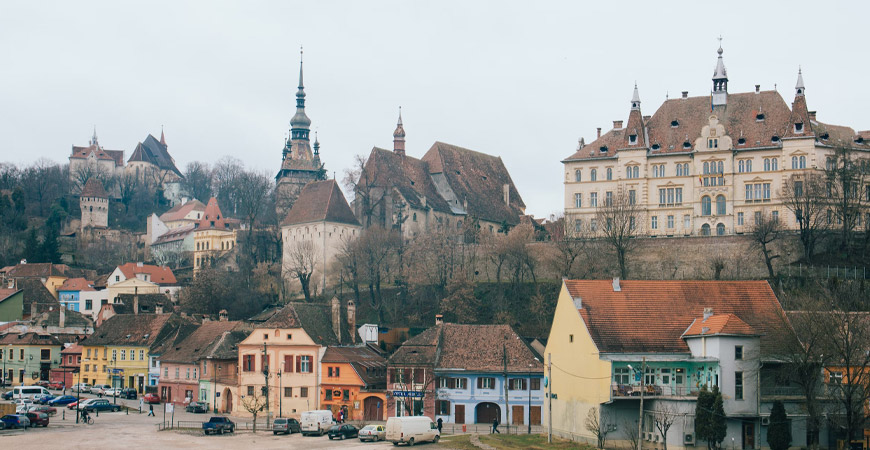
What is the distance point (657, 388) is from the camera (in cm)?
5366

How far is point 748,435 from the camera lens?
52.4 metres

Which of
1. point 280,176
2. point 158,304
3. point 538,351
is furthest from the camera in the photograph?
point 280,176

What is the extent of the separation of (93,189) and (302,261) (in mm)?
74361

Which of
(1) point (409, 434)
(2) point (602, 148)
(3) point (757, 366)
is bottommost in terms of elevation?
(1) point (409, 434)

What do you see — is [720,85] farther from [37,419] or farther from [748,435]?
[37,419]

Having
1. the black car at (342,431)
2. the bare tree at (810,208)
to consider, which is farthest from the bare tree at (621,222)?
the black car at (342,431)

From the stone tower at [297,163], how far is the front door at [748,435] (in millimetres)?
92442

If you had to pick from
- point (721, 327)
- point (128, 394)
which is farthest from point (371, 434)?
point (128, 394)

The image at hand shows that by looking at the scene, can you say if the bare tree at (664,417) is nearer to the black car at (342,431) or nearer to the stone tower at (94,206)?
the black car at (342,431)

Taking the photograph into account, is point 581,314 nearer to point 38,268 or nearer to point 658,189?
point 658,189

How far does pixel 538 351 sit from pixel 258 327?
19.1m

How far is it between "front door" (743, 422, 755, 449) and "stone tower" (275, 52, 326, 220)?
303ft

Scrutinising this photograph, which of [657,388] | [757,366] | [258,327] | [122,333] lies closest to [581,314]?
[657,388]

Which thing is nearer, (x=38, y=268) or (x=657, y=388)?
(x=657, y=388)
